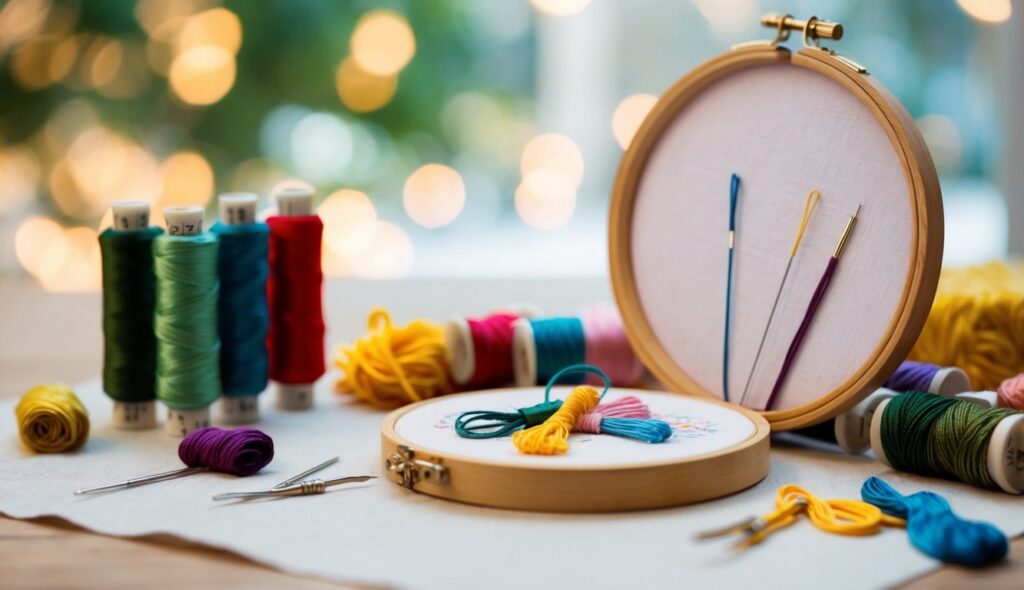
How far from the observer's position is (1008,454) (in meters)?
1.44

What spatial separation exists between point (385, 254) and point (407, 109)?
1.81 ft

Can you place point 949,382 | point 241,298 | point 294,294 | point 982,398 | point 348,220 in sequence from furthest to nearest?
point 348,220 < point 294,294 < point 241,298 < point 949,382 < point 982,398

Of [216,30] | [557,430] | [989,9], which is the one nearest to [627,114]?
[989,9]

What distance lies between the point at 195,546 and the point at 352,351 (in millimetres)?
786

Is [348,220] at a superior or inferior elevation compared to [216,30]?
inferior

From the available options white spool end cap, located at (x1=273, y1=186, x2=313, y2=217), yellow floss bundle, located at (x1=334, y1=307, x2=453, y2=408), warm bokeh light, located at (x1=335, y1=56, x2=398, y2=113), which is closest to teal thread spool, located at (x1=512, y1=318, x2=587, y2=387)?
yellow floss bundle, located at (x1=334, y1=307, x2=453, y2=408)

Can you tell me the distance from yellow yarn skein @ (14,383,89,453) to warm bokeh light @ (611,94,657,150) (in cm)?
249

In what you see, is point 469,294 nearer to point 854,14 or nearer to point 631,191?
point 631,191

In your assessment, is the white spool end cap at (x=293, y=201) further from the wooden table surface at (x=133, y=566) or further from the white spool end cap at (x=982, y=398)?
the white spool end cap at (x=982, y=398)

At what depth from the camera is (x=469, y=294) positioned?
304cm

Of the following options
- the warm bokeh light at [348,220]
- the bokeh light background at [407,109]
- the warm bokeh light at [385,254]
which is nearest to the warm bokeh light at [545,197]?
the bokeh light background at [407,109]

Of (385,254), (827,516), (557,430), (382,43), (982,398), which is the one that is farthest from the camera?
(385,254)

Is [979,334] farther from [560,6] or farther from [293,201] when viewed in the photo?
[560,6]

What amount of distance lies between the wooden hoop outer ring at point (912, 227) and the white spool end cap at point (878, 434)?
30mm
